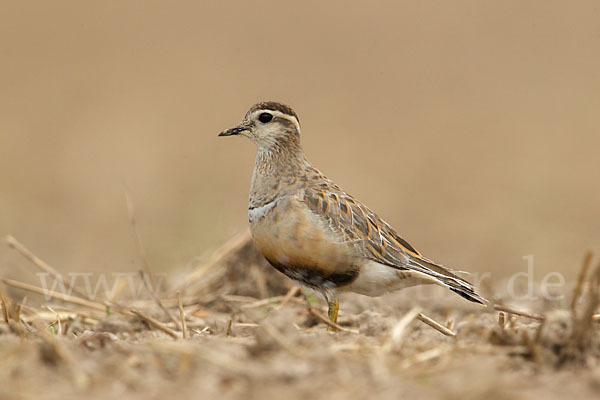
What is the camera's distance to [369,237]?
611cm

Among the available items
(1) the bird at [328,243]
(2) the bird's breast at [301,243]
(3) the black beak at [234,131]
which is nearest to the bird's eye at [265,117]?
(3) the black beak at [234,131]

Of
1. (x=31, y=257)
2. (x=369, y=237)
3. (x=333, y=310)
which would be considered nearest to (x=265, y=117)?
(x=369, y=237)

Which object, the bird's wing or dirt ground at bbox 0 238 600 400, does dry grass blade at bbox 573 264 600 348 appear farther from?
the bird's wing

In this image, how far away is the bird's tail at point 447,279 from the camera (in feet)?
19.7

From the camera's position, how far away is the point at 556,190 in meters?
14.5

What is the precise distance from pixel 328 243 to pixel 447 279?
962 mm

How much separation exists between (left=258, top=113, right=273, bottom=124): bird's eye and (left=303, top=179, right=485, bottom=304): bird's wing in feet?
2.75

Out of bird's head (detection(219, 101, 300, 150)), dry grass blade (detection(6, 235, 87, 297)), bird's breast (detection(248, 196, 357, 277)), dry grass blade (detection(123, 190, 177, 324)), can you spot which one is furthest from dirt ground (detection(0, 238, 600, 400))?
bird's head (detection(219, 101, 300, 150))

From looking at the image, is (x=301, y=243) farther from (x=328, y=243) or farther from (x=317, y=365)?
(x=317, y=365)

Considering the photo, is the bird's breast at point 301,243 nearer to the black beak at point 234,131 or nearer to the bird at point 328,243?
the bird at point 328,243

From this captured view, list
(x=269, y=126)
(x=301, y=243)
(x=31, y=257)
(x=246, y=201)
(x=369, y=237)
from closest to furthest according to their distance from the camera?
(x=301, y=243) < (x=369, y=237) < (x=31, y=257) < (x=269, y=126) < (x=246, y=201)

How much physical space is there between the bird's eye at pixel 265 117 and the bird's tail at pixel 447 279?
65.9 inches

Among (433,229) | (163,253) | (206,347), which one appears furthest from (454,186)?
(206,347)

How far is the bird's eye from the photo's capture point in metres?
6.88
